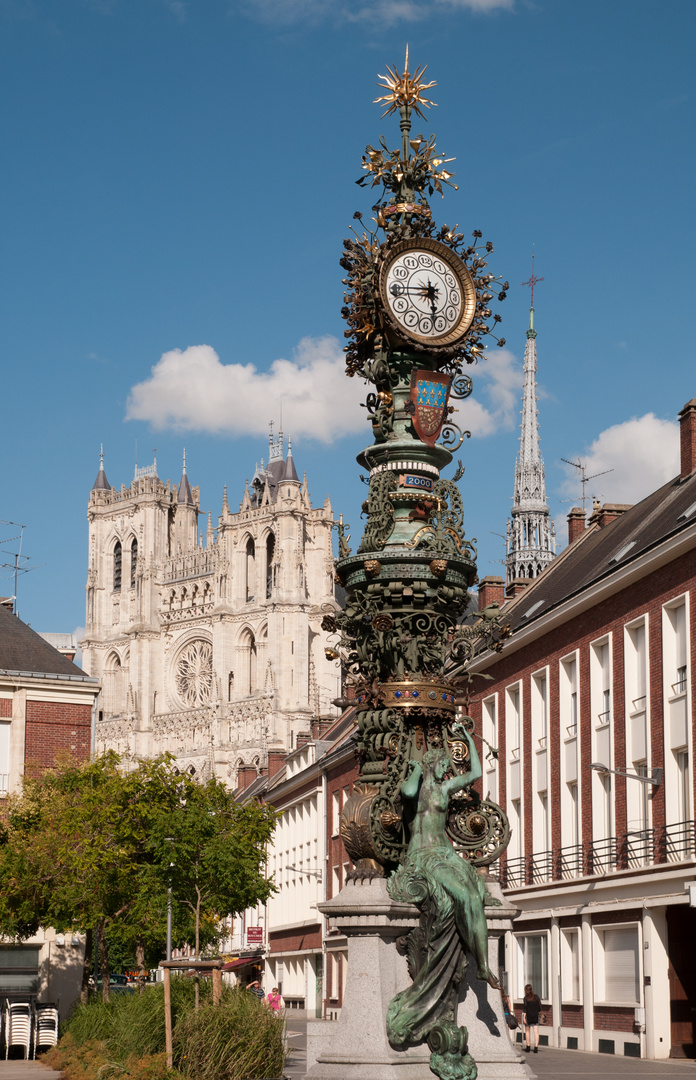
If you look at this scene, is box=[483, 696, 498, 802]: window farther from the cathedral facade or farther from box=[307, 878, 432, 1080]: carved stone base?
the cathedral facade

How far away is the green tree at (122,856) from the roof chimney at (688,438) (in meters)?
13.6

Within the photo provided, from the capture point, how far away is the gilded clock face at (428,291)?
1445 cm

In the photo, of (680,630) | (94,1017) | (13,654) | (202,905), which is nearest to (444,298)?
(94,1017)

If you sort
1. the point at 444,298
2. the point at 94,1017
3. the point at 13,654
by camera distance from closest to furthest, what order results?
the point at 444,298
the point at 94,1017
the point at 13,654

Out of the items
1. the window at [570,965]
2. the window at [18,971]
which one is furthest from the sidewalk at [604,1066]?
the window at [18,971]

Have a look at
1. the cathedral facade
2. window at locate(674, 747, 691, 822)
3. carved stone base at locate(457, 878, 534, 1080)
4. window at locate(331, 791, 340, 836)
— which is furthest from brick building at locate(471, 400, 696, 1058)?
the cathedral facade

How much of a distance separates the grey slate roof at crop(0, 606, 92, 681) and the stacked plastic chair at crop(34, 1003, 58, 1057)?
11.8m

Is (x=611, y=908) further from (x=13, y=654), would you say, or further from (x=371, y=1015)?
(x=371, y=1015)

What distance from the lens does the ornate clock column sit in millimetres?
12234

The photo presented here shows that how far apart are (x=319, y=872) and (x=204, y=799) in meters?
27.7

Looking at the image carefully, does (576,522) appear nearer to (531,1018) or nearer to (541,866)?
(541,866)

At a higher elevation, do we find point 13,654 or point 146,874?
point 13,654

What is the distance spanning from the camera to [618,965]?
30.9 metres

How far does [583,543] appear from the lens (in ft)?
144
